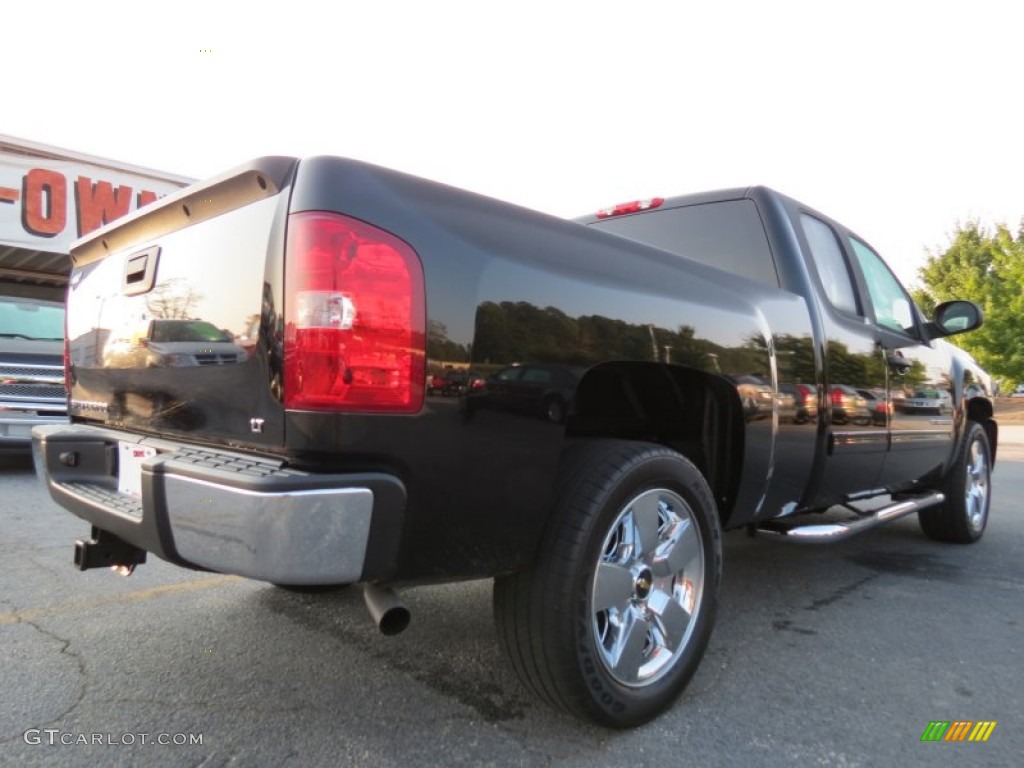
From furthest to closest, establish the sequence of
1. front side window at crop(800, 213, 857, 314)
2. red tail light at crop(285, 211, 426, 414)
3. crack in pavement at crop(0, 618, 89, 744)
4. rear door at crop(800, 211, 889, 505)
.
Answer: front side window at crop(800, 213, 857, 314) < rear door at crop(800, 211, 889, 505) < crack in pavement at crop(0, 618, 89, 744) < red tail light at crop(285, 211, 426, 414)

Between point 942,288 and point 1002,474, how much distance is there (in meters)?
24.7

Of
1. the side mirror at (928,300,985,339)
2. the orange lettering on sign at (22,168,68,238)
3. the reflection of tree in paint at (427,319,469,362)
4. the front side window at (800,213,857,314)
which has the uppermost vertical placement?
the orange lettering on sign at (22,168,68,238)

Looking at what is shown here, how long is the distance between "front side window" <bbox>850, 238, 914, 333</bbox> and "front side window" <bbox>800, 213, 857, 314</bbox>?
22cm

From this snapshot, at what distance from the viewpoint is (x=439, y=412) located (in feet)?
5.75

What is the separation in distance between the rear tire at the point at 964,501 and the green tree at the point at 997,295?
2246 centimetres

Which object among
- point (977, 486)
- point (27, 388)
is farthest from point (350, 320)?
point (27, 388)

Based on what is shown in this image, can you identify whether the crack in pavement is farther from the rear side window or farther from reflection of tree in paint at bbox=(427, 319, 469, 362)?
the rear side window

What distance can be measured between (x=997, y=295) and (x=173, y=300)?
101ft

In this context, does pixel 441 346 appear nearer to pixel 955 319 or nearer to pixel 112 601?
pixel 112 601

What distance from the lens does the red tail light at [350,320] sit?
166cm

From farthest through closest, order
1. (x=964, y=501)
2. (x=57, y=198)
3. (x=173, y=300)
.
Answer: (x=57, y=198)
(x=964, y=501)
(x=173, y=300)

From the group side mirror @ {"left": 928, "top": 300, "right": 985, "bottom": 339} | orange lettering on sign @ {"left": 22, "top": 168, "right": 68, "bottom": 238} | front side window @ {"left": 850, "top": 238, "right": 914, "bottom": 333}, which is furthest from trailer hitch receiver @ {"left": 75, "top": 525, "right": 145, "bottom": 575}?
orange lettering on sign @ {"left": 22, "top": 168, "right": 68, "bottom": 238}

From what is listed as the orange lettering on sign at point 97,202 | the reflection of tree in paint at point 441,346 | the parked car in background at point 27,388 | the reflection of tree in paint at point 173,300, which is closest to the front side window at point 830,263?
the reflection of tree in paint at point 441,346

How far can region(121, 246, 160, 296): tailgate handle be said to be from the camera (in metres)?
2.28
